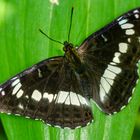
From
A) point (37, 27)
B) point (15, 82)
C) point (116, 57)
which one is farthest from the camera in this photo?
point (37, 27)

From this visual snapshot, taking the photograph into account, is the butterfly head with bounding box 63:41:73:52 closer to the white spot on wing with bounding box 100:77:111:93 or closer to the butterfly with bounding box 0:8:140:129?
the butterfly with bounding box 0:8:140:129

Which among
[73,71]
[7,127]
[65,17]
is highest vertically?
[65,17]

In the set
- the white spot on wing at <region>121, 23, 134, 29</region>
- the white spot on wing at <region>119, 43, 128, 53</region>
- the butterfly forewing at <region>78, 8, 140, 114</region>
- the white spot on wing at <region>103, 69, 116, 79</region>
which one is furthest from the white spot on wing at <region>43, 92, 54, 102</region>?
the white spot on wing at <region>121, 23, 134, 29</region>

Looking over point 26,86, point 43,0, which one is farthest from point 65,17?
point 26,86

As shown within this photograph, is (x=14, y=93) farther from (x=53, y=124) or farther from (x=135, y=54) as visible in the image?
(x=135, y=54)

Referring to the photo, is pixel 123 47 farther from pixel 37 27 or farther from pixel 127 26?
pixel 37 27

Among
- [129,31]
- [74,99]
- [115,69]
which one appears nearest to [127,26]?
[129,31]

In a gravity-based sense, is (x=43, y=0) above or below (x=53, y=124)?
above
